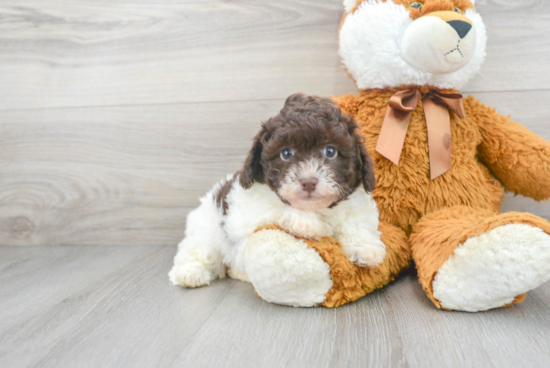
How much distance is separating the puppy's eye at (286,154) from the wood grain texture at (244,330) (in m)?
0.34

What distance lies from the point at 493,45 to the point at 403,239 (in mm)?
738

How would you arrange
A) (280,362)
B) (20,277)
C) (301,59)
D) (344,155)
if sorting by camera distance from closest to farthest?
1. (280,362)
2. (344,155)
3. (20,277)
4. (301,59)

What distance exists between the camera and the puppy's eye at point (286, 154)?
0.87 meters

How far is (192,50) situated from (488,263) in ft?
3.88

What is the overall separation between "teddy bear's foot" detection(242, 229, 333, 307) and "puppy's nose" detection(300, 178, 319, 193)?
0.41 feet

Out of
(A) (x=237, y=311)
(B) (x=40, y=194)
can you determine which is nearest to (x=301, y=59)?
(A) (x=237, y=311)

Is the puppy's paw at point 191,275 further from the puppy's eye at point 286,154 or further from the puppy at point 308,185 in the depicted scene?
the puppy's eye at point 286,154

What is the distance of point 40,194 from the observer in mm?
1648

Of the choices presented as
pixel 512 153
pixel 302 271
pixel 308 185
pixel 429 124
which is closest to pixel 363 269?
pixel 302 271

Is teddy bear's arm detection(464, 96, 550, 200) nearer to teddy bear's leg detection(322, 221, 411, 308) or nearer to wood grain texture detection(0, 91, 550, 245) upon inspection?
teddy bear's leg detection(322, 221, 411, 308)

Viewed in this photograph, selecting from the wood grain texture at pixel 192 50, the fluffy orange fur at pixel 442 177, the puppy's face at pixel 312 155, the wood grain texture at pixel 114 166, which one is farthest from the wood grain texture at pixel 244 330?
the wood grain texture at pixel 192 50

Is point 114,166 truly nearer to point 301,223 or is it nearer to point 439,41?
point 301,223

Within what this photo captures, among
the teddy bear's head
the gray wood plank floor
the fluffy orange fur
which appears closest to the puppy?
the fluffy orange fur

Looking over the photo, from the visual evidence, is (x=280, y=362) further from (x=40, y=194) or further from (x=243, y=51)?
(x=40, y=194)
